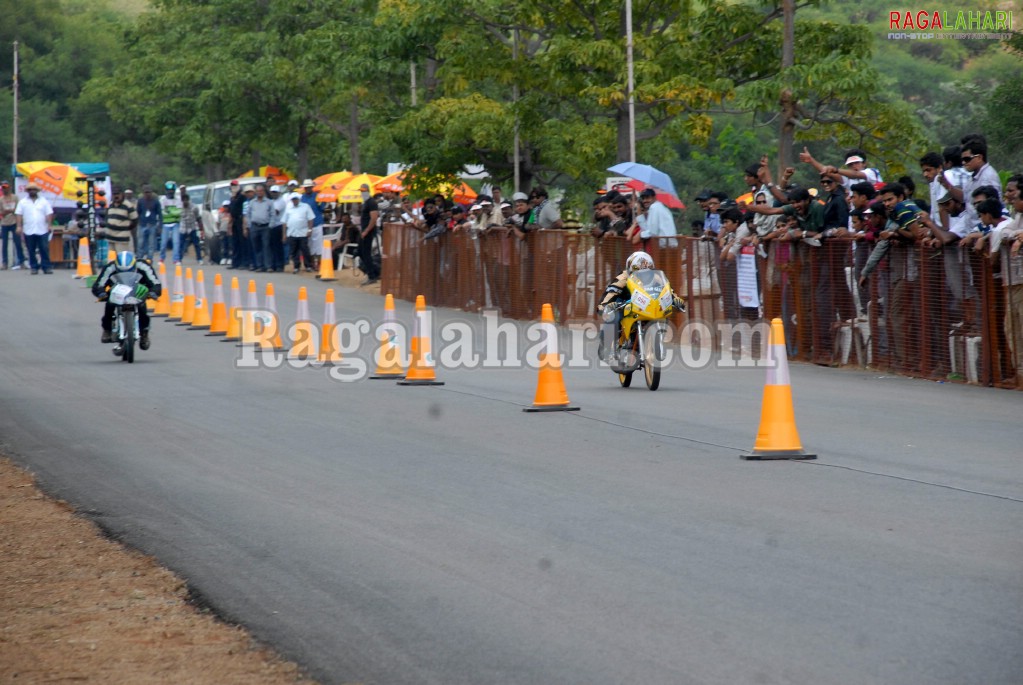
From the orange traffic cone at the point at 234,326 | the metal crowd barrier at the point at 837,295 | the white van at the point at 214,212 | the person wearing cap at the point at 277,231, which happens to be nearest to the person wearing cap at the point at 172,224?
the white van at the point at 214,212

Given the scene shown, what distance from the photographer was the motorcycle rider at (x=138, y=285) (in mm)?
19531

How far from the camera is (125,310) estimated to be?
19391 mm

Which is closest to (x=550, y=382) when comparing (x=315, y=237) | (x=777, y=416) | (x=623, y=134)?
(x=777, y=416)

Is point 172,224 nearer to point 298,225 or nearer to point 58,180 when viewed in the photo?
point 298,225

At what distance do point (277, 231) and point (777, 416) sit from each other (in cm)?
2753

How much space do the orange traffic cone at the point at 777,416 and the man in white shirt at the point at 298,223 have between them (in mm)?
25460

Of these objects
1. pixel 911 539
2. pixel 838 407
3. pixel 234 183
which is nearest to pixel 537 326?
pixel 838 407

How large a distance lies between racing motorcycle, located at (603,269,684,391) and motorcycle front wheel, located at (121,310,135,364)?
21.9ft

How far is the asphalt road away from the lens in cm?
599

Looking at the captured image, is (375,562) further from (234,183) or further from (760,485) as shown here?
(234,183)

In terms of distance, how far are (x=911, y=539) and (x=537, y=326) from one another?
15.8 metres

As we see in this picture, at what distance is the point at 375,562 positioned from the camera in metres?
7.67

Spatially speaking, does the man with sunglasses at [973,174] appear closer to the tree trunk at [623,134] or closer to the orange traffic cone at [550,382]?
the orange traffic cone at [550,382]

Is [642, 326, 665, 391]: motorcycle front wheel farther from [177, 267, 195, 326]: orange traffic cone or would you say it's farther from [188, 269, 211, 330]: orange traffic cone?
[177, 267, 195, 326]: orange traffic cone
